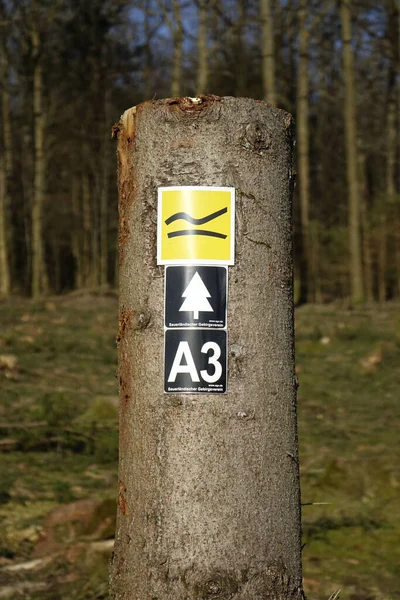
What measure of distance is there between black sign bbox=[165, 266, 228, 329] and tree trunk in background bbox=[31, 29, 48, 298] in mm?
15556

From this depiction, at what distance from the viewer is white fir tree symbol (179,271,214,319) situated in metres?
1.85

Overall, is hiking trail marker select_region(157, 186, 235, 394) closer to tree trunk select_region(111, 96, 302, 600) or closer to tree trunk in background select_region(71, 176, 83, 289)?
tree trunk select_region(111, 96, 302, 600)

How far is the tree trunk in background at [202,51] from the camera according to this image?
15.0 m

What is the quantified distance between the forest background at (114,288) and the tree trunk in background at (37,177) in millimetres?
50

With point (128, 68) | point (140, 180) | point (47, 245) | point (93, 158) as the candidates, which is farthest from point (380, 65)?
point (140, 180)

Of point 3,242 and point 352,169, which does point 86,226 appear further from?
point 352,169

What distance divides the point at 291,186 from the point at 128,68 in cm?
2206

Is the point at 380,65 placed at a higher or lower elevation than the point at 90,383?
higher

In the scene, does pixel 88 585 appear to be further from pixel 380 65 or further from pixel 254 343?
pixel 380 65

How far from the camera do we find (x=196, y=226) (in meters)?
1.86

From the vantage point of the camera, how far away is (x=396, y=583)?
9.84ft

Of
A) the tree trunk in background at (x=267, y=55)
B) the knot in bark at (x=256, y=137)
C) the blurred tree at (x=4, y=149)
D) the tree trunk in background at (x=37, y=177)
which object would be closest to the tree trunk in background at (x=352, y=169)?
the tree trunk in background at (x=267, y=55)

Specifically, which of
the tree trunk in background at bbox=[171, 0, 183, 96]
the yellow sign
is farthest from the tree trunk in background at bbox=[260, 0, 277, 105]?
the yellow sign

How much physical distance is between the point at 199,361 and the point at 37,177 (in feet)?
53.5
